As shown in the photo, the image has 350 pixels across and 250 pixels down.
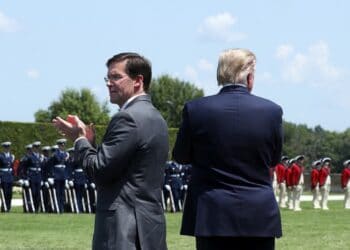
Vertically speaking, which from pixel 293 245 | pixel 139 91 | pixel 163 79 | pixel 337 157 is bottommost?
pixel 293 245

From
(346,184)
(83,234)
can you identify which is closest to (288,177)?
(346,184)

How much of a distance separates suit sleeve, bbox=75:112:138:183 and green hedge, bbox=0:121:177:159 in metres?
33.7

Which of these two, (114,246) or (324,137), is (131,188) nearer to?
(114,246)

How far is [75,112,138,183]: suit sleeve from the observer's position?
5.88m

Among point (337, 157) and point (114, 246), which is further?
point (337, 157)

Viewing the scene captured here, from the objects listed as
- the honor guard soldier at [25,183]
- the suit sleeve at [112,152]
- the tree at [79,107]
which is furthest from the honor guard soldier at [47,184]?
the tree at [79,107]

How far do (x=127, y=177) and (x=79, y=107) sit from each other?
85.3 metres

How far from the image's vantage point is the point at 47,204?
28984 millimetres

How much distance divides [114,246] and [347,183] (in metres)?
30.8

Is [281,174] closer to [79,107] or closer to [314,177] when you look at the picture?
[314,177]

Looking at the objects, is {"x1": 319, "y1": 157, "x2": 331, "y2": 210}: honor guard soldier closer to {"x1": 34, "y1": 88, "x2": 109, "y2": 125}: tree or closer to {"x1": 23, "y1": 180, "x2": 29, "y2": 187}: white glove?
{"x1": 23, "y1": 180, "x2": 29, "y2": 187}: white glove

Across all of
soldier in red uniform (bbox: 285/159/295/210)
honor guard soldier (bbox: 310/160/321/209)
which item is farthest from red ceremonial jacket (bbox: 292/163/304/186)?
honor guard soldier (bbox: 310/160/321/209)

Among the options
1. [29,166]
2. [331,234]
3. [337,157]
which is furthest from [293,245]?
[337,157]

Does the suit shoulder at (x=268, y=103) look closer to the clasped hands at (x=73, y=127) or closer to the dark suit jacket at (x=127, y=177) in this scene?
the dark suit jacket at (x=127, y=177)
